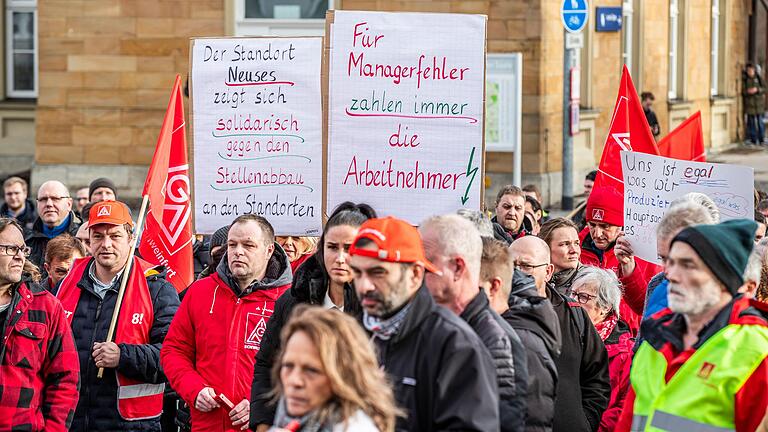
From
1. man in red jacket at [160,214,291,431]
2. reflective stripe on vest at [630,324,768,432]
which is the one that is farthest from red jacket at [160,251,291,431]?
reflective stripe on vest at [630,324,768,432]

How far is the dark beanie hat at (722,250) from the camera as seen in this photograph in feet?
15.0

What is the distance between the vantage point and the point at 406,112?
7441 mm

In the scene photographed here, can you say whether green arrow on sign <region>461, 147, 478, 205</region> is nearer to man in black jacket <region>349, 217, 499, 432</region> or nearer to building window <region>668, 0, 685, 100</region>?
man in black jacket <region>349, 217, 499, 432</region>

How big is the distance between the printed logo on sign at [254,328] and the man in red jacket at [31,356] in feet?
2.65

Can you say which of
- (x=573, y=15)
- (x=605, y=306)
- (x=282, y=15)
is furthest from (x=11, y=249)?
(x=282, y=15)

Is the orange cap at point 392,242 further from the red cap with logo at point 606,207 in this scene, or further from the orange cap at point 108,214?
the red cap with logo at point 606,207

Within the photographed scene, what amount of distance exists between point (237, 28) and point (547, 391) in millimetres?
13957

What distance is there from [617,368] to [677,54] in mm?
20082

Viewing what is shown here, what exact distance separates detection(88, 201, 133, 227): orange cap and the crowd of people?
0.01 meters

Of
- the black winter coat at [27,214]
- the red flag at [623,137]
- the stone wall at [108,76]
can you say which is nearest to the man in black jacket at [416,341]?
the red flag at [623,137]

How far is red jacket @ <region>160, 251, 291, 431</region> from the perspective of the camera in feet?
21.8

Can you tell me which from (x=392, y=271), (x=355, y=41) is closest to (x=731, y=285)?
(x=392, y=271)

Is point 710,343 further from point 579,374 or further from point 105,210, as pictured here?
point 105,210

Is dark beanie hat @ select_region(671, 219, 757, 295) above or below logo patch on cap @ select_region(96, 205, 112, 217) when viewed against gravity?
below
